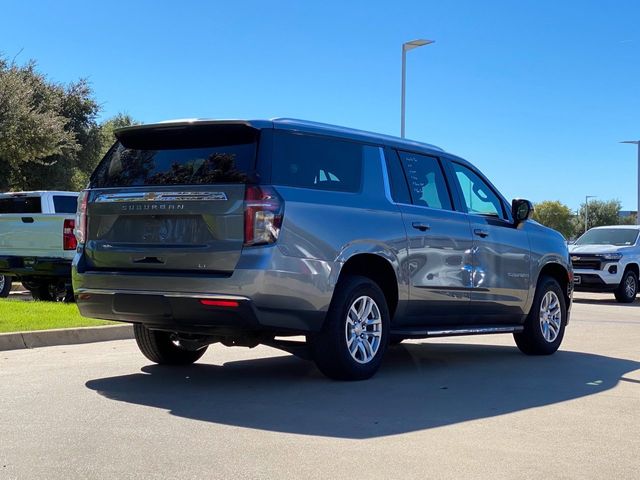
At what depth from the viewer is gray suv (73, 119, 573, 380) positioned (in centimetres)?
624

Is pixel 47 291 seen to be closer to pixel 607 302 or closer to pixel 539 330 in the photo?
pixel 539 330

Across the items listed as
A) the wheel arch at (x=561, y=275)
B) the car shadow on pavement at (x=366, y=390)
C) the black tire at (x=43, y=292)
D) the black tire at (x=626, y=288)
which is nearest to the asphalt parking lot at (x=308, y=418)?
the car shadow on pavement at (x=366, y=390)

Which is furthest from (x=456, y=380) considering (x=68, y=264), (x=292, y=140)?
(x=68, y=264)

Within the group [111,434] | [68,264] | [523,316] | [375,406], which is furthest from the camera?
[68,264]

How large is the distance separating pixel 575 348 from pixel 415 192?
3635 mm

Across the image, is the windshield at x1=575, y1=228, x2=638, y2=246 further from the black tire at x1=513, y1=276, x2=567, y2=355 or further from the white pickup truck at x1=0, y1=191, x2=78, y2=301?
the white pickup truck at x1=0, y1=191, x2=78, y2=301

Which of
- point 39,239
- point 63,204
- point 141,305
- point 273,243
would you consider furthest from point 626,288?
point 141,305

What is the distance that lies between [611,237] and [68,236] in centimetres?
1349

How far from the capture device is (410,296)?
750 centimetres

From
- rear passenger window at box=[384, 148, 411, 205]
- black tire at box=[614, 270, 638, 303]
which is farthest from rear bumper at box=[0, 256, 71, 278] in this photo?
black tire at box=[614, 270, 638, 303]

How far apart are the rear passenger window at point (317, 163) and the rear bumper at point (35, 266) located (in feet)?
25.3

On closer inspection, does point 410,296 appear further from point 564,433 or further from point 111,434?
point 111,434

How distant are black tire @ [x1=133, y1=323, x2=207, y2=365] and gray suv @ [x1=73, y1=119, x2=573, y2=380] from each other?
14 mm

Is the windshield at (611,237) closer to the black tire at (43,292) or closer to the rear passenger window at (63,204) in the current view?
the rear passenger window at (63,204)
